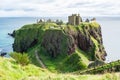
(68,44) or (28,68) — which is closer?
(28,68)

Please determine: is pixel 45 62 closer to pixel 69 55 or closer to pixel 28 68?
pixel 69 55

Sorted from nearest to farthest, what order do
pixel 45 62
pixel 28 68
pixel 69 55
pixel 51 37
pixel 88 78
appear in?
pixel 88 78 → pixel 28 68 → pixel 45 62 → pixel 69 55 → pixel 51 37

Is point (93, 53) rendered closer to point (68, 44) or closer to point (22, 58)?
point (68, 44)

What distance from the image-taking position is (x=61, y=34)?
182 metres

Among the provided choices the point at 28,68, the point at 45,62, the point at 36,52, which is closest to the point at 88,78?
the point at 28,68

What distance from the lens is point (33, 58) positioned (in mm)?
166750

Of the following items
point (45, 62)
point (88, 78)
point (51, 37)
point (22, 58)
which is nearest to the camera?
point (88, 78)

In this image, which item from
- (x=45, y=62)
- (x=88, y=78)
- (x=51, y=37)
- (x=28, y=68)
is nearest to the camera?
(x=88, y=78)

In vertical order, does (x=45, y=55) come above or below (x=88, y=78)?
below

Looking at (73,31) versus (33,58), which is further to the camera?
(73,31)

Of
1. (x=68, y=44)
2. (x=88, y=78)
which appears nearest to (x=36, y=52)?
(x=68, y=44)

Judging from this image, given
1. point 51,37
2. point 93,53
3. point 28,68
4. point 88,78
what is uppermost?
point 88,78

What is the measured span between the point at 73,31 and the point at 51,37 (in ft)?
54.2

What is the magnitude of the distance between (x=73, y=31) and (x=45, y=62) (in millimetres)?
38871
